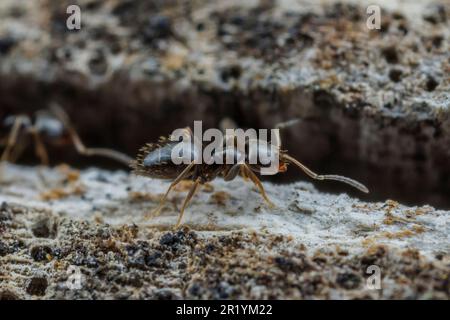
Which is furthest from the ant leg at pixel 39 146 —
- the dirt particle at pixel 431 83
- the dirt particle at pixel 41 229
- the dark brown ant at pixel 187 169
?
the dirt particle at pixel 431 83

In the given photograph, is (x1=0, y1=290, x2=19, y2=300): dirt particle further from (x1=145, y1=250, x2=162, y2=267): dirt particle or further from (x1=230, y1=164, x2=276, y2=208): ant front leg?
(x1=230, y1=164, x2=276, y2=208): ant front leg

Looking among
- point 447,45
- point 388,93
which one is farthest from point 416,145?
point 447,45

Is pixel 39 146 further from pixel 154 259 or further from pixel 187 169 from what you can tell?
pixel 154 259

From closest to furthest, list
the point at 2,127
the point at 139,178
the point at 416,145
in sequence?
the point at 416,145
the point at 139,178
the point at 2,127

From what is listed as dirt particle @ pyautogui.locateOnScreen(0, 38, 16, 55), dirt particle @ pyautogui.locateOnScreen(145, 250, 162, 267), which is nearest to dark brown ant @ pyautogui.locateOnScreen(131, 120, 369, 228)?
dirt particle @ pyautogui.locateOnScreen(145, 250, 162, 267)

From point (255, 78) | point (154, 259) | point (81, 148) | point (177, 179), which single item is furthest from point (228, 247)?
point (81, 148)

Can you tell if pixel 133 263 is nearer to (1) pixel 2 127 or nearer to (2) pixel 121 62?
(2) pixel 121 62
